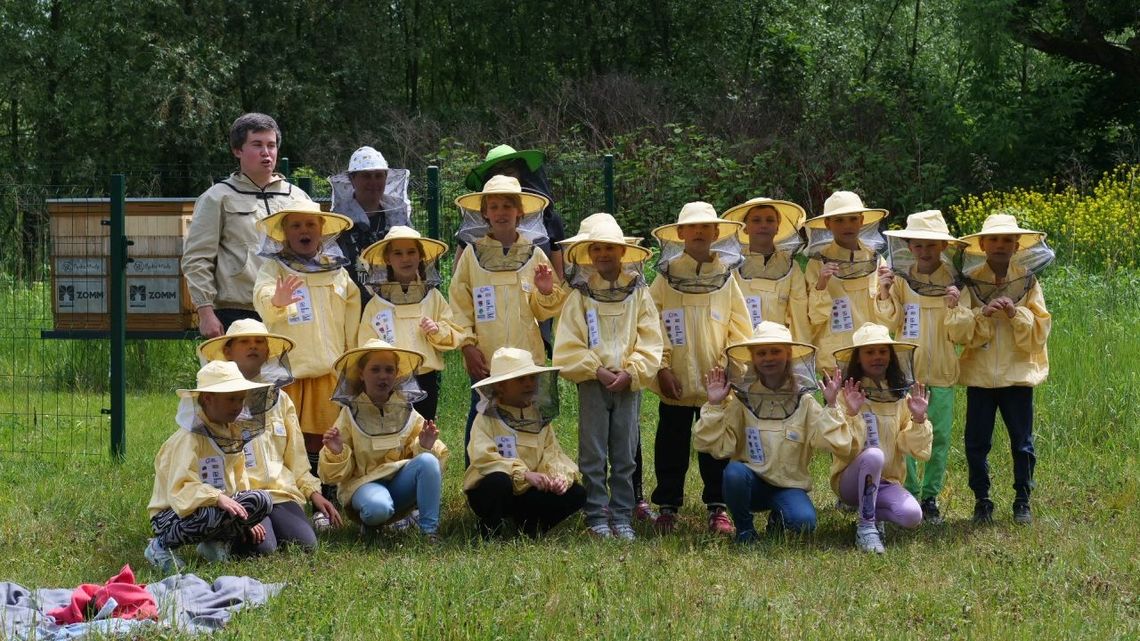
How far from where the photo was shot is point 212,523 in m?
6.92

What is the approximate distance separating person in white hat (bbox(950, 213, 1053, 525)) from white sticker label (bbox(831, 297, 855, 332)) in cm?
65

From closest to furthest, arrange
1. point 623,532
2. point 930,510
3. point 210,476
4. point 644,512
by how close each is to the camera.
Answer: point 210,476 < point 623,532 < point 930,510 < point 644,512

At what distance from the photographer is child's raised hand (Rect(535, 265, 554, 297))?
8.16 meters

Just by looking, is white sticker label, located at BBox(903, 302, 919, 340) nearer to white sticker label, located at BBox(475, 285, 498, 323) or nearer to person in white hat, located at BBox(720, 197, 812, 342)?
person in white hat, located at BBox(720, 197, 812, 342)

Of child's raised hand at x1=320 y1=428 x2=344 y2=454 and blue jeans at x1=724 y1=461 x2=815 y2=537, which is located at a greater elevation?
child's raised hand at x1=320 y1=428 x2=344 y2=454

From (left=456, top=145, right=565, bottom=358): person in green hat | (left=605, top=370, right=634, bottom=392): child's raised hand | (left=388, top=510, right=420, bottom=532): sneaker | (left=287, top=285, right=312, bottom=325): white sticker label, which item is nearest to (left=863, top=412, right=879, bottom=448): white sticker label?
(left=605, top=370, right=634, bottom=392): child's raised hand

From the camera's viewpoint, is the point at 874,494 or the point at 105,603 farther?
the point at 874,494

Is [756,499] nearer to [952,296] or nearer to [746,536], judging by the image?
[746,536]

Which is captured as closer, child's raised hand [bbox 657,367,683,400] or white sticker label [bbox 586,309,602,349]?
white sticker label [bbox 586,309,602,349]

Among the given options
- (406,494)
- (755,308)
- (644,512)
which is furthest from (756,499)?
Answer: (406,494)

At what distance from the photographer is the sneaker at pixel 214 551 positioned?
705 centimetres

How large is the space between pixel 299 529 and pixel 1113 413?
6591 mm

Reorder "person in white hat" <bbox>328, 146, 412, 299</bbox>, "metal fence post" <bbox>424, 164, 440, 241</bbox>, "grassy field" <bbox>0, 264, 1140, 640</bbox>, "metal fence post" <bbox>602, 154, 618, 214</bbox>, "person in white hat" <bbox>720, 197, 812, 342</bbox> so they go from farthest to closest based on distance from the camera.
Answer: "metal fence post" <bbox>602, 154, 618, 214</bbox>
"metal fence post" <bbox>424, 164, 440, 241</bbox>
"person in white hat" <bbox>328, 146, 412, 299</bbox>
"person in white hat" <bbox>720, 197, 812, 342</bbox>
"grassy field" <bbox>0, 264, 1140, 640</bbox>

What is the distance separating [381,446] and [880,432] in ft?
10.0
